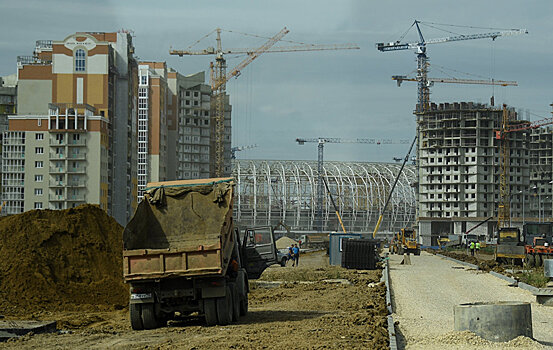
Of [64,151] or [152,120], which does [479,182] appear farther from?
[64,151]

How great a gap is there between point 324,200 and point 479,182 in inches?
1249

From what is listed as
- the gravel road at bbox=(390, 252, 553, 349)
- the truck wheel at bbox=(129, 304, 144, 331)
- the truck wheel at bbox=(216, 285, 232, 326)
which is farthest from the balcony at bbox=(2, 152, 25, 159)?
the truck wheel at bbox=(216, 285, 232, 326)

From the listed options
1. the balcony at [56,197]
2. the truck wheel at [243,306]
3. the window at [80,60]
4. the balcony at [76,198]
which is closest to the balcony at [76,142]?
the balcony at [76,198]

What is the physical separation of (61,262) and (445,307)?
13246mm

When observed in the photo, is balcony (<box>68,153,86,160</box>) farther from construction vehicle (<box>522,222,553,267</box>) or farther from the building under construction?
the building under construction

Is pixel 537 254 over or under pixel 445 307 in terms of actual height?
over

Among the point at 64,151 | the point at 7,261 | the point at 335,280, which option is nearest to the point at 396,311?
the point at 7,261

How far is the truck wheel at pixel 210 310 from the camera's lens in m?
18.5

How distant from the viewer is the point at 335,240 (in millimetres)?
60938

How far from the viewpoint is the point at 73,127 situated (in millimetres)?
100312

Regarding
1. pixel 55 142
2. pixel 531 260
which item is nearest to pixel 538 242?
pixel 531 260

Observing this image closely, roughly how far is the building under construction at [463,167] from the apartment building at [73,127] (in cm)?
7842

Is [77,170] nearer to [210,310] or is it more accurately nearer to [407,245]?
[407,245]

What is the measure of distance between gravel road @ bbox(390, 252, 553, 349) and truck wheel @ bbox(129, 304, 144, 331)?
5801 millimetres
